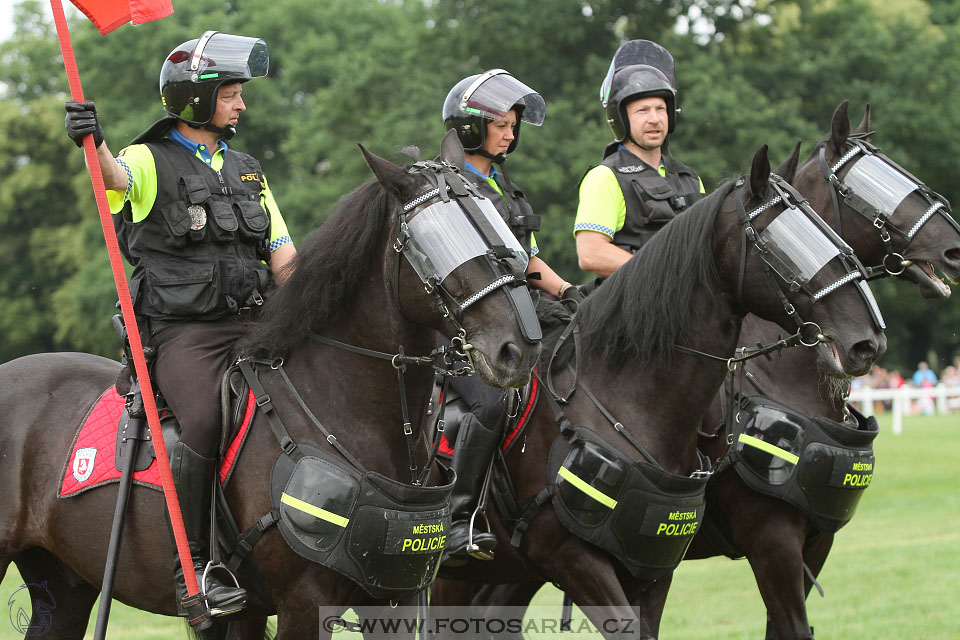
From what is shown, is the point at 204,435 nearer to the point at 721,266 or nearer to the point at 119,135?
the point at 721,266

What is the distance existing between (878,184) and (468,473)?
2.71 meters

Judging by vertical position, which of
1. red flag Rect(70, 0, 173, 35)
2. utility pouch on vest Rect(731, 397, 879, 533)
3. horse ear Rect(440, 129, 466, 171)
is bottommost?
utility pouch on vest Rect(731, 397, 879, 533)

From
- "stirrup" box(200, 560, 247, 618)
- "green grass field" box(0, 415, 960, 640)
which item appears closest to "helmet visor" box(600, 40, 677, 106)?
"stirrup" box(200, 560, 247, 618)

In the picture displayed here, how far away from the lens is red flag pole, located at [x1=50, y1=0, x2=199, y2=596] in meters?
4.98

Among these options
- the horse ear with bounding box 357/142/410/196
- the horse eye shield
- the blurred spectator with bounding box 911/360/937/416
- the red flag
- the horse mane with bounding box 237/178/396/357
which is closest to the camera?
the horse eye shield

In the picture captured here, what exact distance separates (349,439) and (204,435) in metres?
0.65

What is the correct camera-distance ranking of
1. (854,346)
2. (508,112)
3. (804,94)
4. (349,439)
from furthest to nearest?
(804,94) < (508,112) < (854,346) < (349,439)

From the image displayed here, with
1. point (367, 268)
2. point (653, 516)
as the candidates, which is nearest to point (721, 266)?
point (653, 516)

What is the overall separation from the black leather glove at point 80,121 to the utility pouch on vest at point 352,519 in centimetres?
158

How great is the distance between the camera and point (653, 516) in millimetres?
5781

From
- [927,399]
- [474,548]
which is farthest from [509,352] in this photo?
[927,399]

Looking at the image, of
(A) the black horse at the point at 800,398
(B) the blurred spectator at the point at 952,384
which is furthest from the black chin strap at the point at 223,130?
(B) the blurred spectator at the point at 952,384

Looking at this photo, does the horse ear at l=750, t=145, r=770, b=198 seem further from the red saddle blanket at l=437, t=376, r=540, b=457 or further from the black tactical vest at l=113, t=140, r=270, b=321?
the black tactical vest at l=113, t=140, r=270, b=321

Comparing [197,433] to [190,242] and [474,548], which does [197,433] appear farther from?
[474,548]
